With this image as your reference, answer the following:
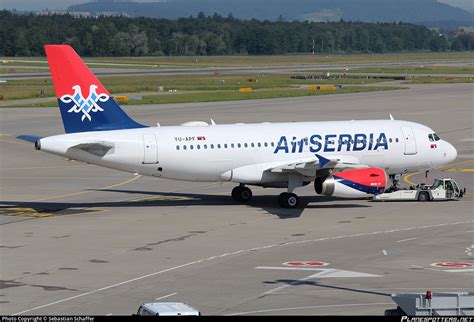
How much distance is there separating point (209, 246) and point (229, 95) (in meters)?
103

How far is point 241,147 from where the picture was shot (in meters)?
57.9

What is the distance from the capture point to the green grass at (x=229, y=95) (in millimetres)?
137625

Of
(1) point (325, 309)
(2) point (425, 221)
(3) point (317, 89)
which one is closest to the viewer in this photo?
(1) point (325, 309)

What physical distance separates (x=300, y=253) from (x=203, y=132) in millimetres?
15438

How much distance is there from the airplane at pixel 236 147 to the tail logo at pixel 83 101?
0.05 metres

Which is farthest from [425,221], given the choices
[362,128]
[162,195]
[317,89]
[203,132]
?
[317,89]

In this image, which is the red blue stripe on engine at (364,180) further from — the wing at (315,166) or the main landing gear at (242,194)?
the main landing gear at (242,194)

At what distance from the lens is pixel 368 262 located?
42188mm

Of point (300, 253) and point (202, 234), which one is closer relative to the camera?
point (300, 253)

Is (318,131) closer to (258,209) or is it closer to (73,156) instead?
(258,209)

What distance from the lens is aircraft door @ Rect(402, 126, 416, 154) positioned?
60656 millimetres

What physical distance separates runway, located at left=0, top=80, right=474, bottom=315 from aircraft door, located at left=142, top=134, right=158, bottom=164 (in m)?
2.87

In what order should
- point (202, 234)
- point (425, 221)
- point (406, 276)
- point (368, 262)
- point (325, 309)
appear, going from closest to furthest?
point (325, 309)
point (406, 276)
point (368, 262)
point (202, 234)
point (425, 221)

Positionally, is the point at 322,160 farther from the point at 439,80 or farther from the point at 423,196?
the point at 439,80
